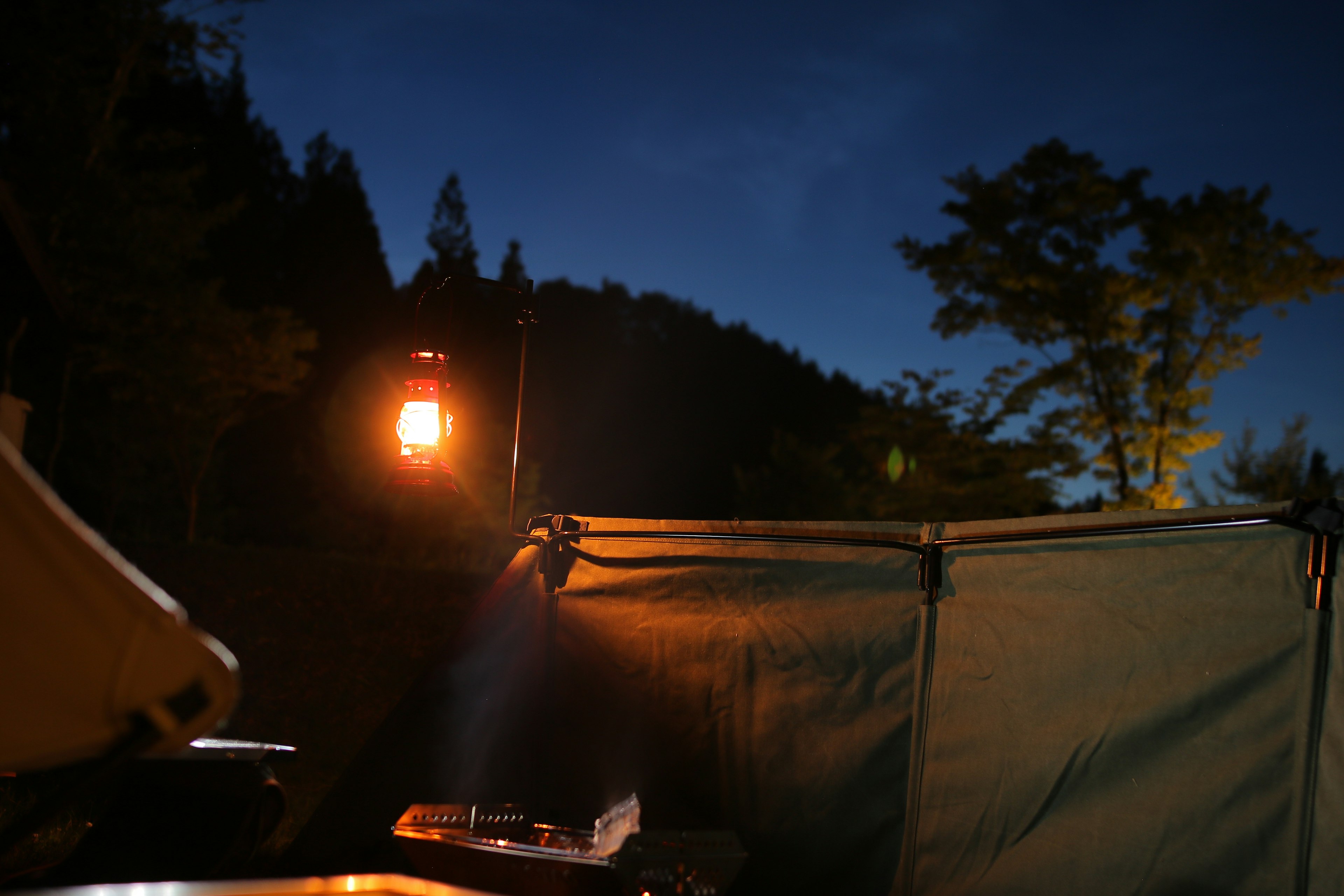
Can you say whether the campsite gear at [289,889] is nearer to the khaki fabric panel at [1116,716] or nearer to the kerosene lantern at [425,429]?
the khaki fabric panel at [1116,716]

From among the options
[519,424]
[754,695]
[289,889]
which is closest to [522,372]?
[519,424]

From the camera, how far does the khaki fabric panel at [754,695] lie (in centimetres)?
310

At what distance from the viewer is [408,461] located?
3.98 metres

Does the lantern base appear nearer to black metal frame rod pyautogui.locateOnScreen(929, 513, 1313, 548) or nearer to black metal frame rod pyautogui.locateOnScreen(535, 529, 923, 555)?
black metal frame rod pyautogui.locateOnScreen(535, 529, 923, 555)

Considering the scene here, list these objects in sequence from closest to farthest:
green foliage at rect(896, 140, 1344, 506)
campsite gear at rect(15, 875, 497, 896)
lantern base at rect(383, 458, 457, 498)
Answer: campsite gear at rect(15, 875, 497, 896)
lantern base at rect(383, 458, 457, 498)
green foliage at rect(896, 140, 1344, 506)

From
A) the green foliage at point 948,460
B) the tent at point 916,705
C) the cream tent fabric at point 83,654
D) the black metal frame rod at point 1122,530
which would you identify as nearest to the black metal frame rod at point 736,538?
the tent at point 916,705

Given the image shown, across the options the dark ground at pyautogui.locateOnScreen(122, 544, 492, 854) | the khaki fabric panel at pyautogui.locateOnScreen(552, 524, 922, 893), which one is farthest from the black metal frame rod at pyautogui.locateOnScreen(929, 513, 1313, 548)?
the dark ground at pyautogui.locateOnScreen(122, 544, 492, 854)

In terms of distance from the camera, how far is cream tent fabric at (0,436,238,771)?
4.08ft

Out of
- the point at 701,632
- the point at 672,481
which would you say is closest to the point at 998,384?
the point at 701,632

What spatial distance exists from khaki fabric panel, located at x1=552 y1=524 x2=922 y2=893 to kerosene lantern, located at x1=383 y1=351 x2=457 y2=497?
2.67 ft

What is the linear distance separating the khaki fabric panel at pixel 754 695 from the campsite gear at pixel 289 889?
1337 mm

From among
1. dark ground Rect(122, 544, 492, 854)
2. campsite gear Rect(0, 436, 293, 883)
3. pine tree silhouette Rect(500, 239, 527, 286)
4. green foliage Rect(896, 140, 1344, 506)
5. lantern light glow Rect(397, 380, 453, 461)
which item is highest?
pine tree silhouette Rect(500, 239, 527, 286)

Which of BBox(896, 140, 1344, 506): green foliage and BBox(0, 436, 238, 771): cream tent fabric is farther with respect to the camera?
BBox(896, 140, 1344, 506): green foliage

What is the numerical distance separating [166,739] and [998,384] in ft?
49.0
